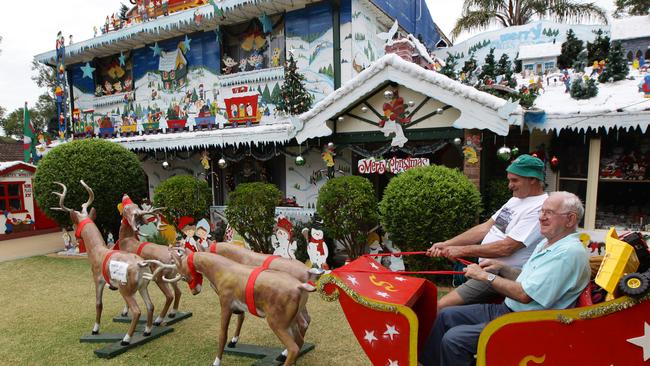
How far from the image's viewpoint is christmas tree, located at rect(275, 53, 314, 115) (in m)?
9.91

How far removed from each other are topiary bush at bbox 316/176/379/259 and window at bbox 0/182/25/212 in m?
12.3

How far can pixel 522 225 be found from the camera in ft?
10.7

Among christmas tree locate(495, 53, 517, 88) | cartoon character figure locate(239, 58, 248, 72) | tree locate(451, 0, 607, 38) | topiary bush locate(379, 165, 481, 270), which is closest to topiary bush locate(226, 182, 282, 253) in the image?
topiary bush locate(379, 165, 481, 270)

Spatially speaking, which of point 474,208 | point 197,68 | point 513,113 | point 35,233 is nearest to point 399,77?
point 513,113

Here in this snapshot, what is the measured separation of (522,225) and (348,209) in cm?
430

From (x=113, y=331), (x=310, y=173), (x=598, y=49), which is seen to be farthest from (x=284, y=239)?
(x=598, y=49)

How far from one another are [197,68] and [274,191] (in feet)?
20.1

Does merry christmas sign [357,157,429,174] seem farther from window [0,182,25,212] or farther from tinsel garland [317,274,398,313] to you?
window [0,182,25,212]

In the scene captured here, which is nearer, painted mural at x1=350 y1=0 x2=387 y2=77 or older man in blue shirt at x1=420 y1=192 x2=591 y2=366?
older man in blue shirt at x1=420 y1=192 x2=591 y2=366

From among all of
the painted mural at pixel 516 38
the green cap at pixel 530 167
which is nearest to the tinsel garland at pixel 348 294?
the green cap at pixel 530 167

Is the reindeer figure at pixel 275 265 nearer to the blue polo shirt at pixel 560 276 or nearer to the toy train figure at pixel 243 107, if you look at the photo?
the blue polo shirt at pixel 560 276

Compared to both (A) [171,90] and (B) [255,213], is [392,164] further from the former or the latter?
(A) [171,90]

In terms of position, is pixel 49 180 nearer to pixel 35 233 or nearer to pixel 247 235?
pixel 247 235

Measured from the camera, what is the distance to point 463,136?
23.4ft
